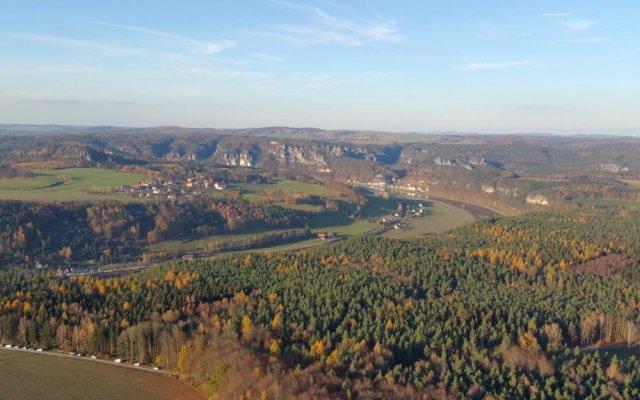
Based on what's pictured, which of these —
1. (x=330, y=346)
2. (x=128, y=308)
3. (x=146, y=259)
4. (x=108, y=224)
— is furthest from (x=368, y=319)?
(x=108, y=224)

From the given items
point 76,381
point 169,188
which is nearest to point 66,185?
point 169,188

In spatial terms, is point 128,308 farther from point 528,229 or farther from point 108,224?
point 528,229

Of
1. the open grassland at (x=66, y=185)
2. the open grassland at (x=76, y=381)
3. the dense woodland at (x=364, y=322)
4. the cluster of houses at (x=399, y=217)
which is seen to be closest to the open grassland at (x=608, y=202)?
the cluster of houses at (x=399, y=217)

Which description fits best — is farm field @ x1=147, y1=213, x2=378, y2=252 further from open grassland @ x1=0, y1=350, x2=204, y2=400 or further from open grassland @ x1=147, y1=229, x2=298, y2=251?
open grassland @ x1=0, y1=350, x2=204, y2=400

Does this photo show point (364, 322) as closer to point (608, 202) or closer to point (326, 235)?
Result: point (326, 235)

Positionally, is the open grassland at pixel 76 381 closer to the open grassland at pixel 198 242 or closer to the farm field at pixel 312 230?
the farm field at pixel 312 230
